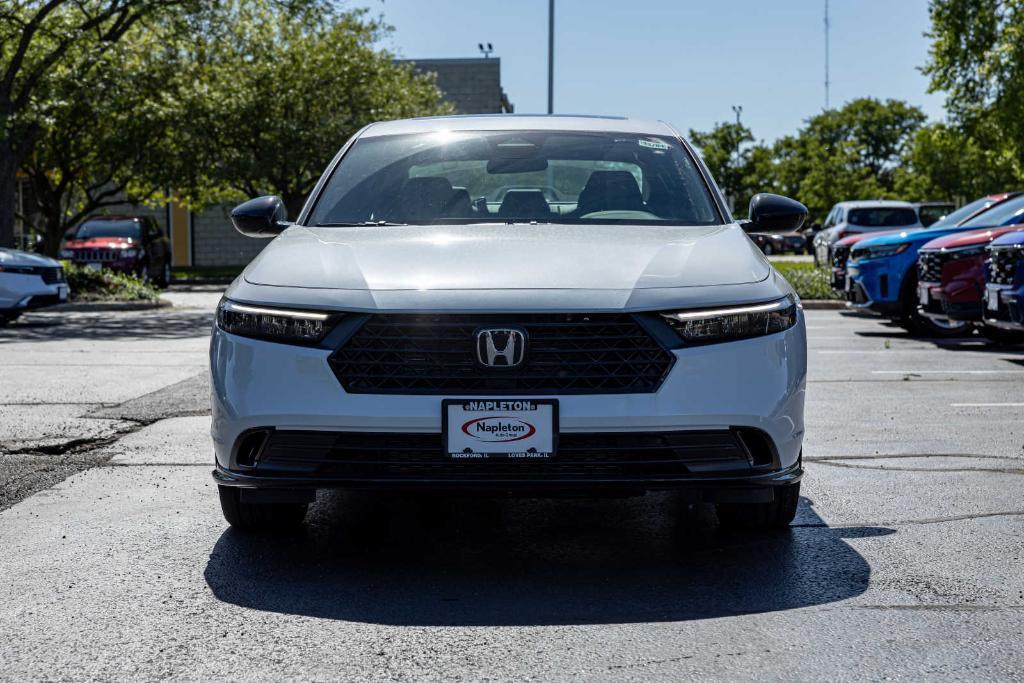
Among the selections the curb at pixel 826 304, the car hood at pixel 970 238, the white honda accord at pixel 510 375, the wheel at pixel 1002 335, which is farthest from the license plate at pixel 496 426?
the curb at pixel 826 304

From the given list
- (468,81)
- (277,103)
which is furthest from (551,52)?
(468,81)

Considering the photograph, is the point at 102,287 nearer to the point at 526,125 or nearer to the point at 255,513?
the point at 526,125

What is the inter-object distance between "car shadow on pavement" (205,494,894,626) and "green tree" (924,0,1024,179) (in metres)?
31.6

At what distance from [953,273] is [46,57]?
1663 centimetres

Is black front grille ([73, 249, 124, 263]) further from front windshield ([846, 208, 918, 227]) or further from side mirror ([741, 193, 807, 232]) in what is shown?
side mirror ([741, 193, 807, 232])

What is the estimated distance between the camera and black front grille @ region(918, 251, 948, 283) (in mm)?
13977

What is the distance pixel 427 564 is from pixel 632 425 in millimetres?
942

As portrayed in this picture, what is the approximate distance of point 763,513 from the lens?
16.5 ft

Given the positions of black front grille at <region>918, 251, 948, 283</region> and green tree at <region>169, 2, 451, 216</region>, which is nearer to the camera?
black front grille at <region>918, 251, 948, 283</region>

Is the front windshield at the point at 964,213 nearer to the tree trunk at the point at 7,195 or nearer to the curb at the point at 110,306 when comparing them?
the curb at the point at 110,306

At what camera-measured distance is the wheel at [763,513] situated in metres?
4.98

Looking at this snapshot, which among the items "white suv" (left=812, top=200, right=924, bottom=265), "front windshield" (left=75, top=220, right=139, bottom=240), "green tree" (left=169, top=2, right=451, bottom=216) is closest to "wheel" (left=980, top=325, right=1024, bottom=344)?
"white suv" (left=812, top=200, right=924, bottom=265)

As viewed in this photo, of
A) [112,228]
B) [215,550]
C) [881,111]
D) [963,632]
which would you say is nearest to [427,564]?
[215,550]

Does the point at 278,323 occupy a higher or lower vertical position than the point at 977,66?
lower
